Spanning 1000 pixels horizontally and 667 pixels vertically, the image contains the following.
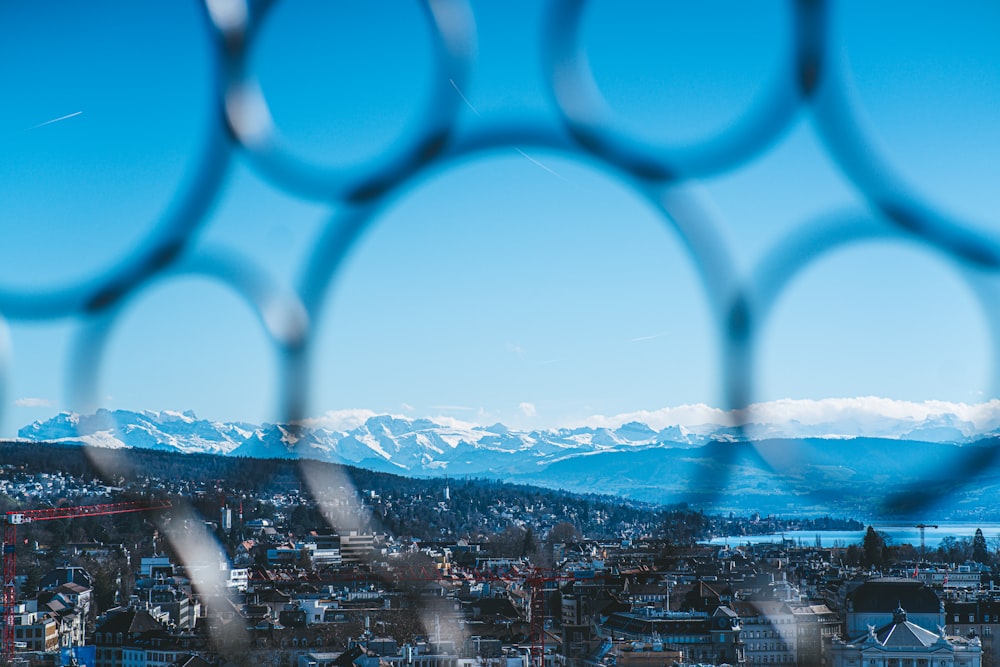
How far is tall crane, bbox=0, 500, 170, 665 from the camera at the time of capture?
13.6 meters

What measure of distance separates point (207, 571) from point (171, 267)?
1310 centimetres

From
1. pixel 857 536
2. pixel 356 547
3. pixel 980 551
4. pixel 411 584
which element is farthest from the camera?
pixel 356 547

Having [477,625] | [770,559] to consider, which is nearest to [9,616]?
[477,625]

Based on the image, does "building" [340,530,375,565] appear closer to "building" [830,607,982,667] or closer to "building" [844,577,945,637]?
"building" [844,577,945,637]

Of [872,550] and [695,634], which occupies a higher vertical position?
[872,550]

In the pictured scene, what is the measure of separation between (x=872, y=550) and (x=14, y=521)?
39.0ft

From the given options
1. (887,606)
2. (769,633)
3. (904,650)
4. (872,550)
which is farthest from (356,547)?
(904,650)

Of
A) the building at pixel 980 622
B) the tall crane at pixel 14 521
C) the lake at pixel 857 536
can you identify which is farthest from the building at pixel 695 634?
the lake at pixel 857 536

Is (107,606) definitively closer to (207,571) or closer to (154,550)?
(207,571)

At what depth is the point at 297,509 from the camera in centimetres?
2733

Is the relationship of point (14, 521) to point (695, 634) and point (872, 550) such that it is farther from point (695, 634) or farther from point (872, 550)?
point (872, 550)

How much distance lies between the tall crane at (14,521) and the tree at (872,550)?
9.80 m

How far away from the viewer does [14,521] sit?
65.8 feet

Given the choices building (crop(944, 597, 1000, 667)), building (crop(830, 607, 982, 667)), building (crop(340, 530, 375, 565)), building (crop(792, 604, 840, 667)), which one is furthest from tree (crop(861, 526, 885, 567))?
building (crop(340, 530, 375, 565))
